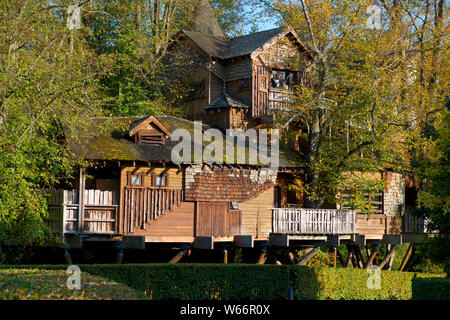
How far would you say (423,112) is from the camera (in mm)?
36500

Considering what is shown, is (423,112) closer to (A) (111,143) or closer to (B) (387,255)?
(B) (387,255)

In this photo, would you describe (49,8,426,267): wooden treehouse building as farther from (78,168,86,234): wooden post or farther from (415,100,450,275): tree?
(415,100,450,275): tree

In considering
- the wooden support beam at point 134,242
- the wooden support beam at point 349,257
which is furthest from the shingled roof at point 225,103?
the wooden support beam at point 134,242

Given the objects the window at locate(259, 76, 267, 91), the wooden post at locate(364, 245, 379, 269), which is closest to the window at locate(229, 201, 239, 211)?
the window at locate(259, 76, 267, 91)

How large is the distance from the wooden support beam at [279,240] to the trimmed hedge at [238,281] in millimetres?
2719

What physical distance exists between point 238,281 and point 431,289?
7.95 metres

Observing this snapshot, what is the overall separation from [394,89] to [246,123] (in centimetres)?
813

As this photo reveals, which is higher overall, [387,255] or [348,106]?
[348,106]

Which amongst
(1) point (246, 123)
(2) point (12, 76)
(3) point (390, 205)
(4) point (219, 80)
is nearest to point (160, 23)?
(4) point (219, 80)

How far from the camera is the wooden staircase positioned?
27516 millimetres

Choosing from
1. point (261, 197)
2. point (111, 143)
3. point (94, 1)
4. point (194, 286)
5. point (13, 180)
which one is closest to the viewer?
point (13, 180)

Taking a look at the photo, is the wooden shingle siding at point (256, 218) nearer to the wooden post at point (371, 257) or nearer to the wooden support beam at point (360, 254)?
the wooden support beam at point (360, 254)

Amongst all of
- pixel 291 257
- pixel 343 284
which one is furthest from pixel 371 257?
pixel 343 284

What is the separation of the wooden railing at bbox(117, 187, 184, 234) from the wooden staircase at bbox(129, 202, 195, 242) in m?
0.18
